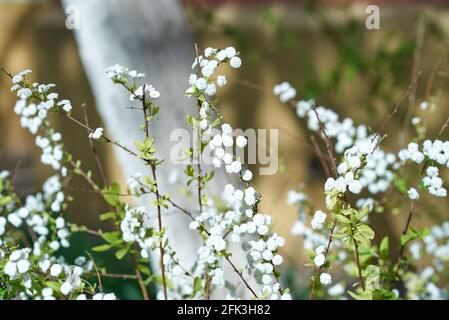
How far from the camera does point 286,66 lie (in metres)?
4.78

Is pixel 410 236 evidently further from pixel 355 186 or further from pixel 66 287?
pixel 66 287

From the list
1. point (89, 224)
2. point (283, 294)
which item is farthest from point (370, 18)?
point (283, 294)

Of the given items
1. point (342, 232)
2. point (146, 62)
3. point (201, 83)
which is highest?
point (146, 62)

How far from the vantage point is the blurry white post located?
8.68 feet

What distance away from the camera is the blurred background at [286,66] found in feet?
15.3

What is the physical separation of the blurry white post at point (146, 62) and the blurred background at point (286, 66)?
73.4 inches

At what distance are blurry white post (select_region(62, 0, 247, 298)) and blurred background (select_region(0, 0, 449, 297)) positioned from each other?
6.12ft

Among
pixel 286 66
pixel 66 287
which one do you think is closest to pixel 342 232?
pixel 66 287

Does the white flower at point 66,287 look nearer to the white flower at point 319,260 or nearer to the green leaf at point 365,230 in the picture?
the white flower at point 319,260

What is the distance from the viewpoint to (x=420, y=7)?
473 centimetres

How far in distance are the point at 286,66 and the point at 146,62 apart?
225 centimetres

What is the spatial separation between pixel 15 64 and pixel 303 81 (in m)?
2.02

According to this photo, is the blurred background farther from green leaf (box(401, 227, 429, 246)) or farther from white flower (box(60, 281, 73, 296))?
white flower (box(60, 281, 73, 296))

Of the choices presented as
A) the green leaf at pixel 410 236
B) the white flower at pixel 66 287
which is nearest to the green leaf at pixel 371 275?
the green leaf at pixel 410 236
